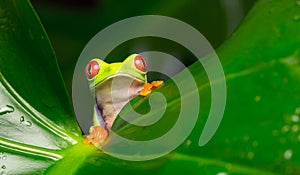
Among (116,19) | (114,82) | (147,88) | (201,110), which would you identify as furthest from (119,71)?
(116,19)

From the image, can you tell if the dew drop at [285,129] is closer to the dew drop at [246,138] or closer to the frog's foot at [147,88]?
the dew drop at [246,138]

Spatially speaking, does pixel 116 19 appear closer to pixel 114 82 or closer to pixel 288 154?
pixel 114 82

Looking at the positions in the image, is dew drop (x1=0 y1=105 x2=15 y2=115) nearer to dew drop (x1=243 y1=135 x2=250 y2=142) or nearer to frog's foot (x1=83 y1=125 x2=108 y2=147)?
frog's foot (x1=83 y1=125 x2=108 y2=147)

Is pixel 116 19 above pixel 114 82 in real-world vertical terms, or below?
below

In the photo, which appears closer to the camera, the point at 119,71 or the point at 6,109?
the point at 6,109

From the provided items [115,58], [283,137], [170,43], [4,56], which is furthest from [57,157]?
[170,43]

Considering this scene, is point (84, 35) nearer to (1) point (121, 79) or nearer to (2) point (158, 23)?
(2) point (158, 23)

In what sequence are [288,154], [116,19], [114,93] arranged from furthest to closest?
[116,19] < [114,93] < [288,154]

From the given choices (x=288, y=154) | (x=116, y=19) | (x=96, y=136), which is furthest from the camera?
(x=116, y=19)
